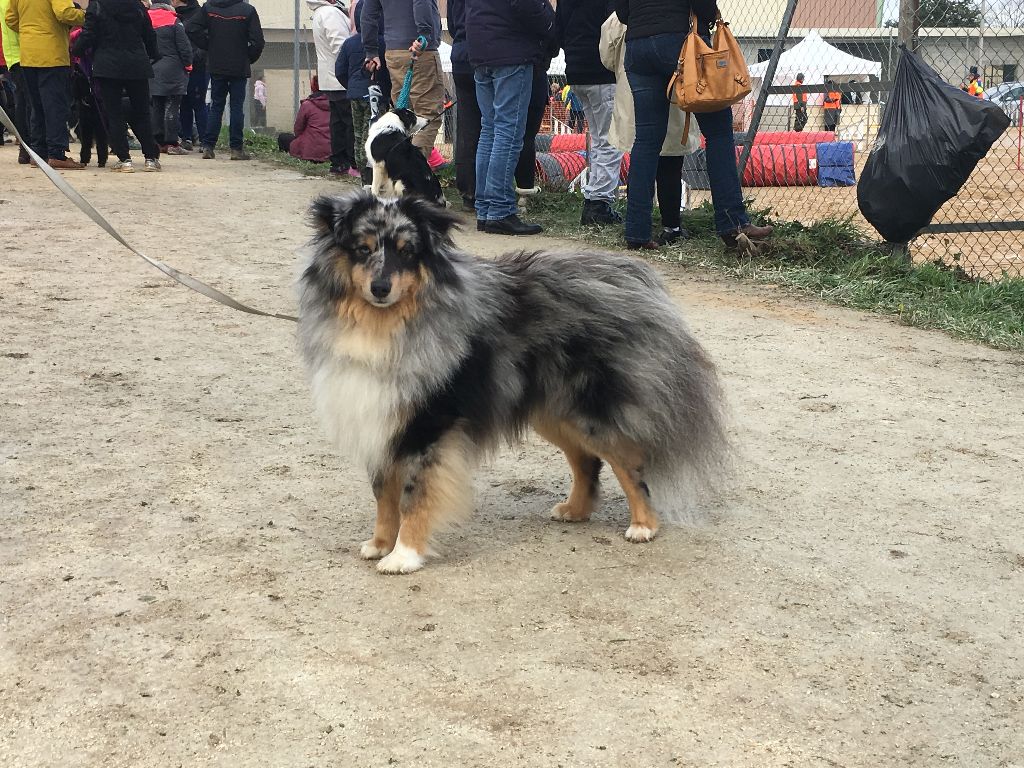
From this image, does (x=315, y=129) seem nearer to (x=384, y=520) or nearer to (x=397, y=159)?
(x=397, y=159)

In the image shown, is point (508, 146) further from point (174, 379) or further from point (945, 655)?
point (945, 655)

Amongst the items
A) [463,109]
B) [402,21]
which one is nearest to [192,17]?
[402,21]

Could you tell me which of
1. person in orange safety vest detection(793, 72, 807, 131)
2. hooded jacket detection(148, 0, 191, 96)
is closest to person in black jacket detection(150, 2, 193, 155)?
hooded jacket detection(148, 0, 191, 96)

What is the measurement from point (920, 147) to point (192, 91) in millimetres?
12169

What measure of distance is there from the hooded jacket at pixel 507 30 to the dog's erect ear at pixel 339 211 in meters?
5.44

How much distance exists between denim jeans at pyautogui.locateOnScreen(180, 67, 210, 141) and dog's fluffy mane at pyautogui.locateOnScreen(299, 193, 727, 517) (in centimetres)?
1379

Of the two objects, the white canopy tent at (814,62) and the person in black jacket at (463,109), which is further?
the white canopy tent at (814,62)

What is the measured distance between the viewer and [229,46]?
14.2m

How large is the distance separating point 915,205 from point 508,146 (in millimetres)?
3138

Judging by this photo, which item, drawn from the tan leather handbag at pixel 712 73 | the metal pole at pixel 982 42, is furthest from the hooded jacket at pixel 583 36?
the metal pole at pixel 982 42

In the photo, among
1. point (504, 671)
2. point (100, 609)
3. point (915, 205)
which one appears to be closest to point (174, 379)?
point (100, 609)

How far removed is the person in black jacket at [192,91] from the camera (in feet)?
52.6

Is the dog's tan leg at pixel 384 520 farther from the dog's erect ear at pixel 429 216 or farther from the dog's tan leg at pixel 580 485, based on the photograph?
the dog's erect ear at pixel 429 216

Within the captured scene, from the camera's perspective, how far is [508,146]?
8.79 meters
